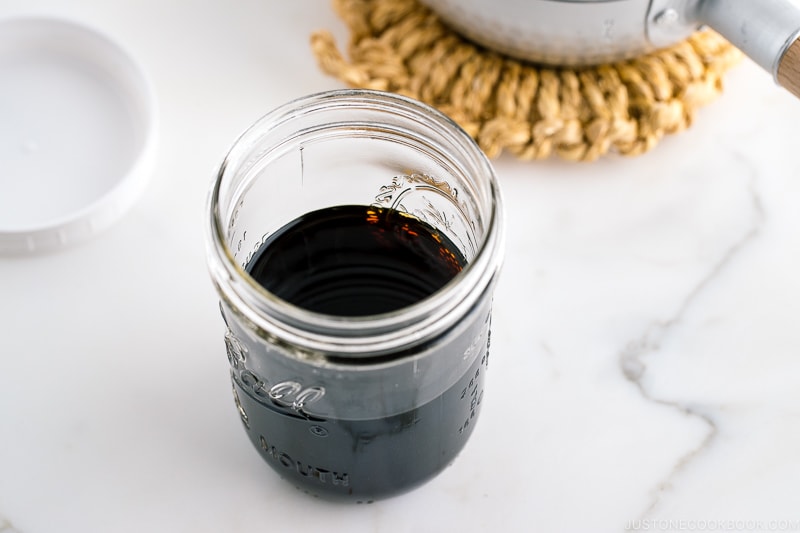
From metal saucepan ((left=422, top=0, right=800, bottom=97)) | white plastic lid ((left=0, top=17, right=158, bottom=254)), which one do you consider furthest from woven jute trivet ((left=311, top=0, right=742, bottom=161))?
white plastic lid ((left=0, top=17, right=158, bottom=254))

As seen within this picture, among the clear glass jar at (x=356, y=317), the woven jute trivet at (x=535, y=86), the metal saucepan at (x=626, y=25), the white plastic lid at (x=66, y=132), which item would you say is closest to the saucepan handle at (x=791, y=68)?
the metal saucepan at (x=626, y=25)

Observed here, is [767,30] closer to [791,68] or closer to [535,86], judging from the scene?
[791,68]

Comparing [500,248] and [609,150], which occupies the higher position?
[500,248]

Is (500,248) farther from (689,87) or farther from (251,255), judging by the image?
(689,87)

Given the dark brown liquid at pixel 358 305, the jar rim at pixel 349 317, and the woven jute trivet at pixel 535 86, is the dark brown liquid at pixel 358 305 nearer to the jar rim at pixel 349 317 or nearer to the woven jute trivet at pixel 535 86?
the jar rim at pixel 349 317

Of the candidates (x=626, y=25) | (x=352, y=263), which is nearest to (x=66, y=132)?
(x=352, y=263)

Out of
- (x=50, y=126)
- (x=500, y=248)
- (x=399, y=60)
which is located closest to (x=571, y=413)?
(x=500, y=248)

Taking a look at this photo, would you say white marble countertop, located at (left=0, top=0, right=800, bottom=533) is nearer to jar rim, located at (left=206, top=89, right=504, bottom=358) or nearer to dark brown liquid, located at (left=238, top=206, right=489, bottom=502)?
dark brown liquid, located at (left=238, top=206, right=489, bottom=502)
